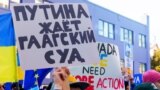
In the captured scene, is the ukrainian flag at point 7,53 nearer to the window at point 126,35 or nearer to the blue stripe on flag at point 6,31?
A: the blue stripe on flag at point 6,31

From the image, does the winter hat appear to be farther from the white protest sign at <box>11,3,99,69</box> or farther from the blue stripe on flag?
the blue stripe on flag

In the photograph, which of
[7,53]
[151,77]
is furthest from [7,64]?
[151,77]

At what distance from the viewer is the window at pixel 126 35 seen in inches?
1470

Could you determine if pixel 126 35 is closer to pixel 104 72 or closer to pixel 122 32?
pixel 122 32

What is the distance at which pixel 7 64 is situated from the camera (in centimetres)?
662

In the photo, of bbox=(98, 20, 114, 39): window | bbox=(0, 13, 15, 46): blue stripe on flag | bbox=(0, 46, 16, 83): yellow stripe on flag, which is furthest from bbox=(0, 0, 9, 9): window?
bbox=(0, 46, 16, 83): yellow stripe on flag

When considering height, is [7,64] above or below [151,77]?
above

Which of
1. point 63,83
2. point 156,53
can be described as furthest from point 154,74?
point 156,53

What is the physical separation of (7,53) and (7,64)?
213 millimetres

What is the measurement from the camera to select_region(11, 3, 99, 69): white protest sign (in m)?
4.41

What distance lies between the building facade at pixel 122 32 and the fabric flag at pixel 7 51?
21.5 m

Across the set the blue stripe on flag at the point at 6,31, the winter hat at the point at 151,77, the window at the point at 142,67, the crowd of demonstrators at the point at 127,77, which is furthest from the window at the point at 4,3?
the window at the point at 142,67

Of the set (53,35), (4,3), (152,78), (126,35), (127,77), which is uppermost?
(4,3)

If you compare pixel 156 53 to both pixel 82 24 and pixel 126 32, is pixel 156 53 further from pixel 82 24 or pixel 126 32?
pixel 82 24
